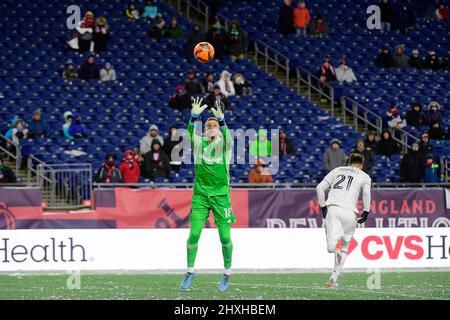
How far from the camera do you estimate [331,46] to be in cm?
3222

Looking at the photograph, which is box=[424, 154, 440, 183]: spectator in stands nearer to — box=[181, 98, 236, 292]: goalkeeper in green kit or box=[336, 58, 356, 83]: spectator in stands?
box=[336, 58, 356, 83]: spectator in stands

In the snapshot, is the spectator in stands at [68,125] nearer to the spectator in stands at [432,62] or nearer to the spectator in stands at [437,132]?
the spectator in stands at [437,132]

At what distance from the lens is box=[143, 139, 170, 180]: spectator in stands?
2578cm

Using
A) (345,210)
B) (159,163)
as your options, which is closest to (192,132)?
(345,210)

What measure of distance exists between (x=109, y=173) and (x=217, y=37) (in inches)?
272

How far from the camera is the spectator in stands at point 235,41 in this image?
1210 inches

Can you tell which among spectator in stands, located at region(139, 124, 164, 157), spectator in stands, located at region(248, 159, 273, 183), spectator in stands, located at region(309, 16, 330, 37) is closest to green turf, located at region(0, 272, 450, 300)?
spectator in stands, located at region(248, 159, 273, 183)

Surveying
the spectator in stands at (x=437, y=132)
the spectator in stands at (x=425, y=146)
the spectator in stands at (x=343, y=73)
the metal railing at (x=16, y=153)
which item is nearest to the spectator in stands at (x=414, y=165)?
the spectator in stands at (x=425, y=146)

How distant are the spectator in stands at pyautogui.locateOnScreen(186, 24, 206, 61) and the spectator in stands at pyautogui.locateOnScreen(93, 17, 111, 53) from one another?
2234 mm

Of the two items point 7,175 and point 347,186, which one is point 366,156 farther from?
point 347,186

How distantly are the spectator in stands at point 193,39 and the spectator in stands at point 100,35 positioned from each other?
7.33 ft

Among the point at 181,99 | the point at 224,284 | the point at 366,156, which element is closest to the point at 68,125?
the point at 181,99

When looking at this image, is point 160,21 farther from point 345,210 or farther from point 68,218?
point 345,210

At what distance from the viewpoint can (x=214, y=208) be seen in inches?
597
